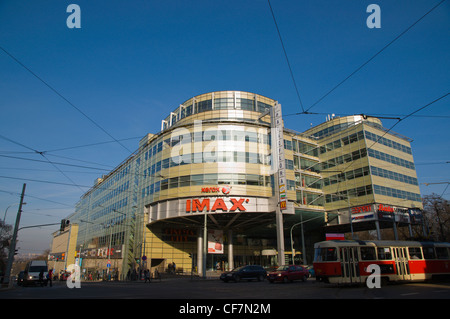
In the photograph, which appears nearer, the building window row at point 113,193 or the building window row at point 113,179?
the building window row at point 113,193

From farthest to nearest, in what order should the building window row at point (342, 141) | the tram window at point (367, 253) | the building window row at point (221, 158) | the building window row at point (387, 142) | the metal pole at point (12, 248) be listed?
the building window row at point (342, 141) < the building window row at point (387, 142) < the building window row at point (221, 158) < the metal pole at point (12, 248) < the tram window at point (367, 253)

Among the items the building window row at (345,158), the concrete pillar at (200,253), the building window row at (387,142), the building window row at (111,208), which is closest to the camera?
the concrete pillar at (200,253)

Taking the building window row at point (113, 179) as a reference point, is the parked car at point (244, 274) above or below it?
below

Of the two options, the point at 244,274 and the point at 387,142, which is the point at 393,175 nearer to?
the point at 387,142

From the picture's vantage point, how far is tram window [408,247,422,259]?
65.8 feet

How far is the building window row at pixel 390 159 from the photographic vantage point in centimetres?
4731

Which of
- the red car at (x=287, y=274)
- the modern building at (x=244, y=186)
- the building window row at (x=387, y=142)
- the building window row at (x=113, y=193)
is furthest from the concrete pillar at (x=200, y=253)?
the building window row at (x=387, y=142)

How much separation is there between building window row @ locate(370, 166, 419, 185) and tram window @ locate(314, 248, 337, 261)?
32.0 m

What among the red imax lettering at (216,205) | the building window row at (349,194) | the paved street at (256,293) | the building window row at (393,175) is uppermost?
the building window row at (393,175)

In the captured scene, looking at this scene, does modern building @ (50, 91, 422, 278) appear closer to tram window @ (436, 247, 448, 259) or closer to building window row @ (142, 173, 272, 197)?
building window row @ (142, 173, 272, 197)

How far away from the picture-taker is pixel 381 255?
18.6m

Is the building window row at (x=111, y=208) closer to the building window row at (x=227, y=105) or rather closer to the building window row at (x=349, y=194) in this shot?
the building window row at (x=227, y=105)

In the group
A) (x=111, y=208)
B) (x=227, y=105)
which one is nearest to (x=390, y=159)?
(x=227, y=105)

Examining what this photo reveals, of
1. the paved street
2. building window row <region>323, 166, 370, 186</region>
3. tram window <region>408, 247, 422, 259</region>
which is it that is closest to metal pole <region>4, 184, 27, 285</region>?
the paved street
